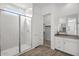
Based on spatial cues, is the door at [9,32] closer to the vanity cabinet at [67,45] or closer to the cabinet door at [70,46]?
the vanity cabinet at [67,45]

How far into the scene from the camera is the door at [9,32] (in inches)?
82.1

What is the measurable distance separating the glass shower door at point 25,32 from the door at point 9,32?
0.68ft

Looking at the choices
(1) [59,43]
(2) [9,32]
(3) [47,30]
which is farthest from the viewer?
(3) [47,30]

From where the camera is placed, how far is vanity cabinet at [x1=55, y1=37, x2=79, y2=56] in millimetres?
1987

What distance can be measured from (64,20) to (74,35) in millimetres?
670

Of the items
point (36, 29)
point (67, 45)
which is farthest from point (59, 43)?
point (36, 29)

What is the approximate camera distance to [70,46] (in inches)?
84.2

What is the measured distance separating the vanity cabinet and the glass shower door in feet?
3.68

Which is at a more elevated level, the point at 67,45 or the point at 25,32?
the point at 25,32

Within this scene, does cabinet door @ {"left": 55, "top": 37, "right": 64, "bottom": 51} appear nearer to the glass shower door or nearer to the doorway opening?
the doorway opening

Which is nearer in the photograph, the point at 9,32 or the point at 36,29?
the point at 9,32

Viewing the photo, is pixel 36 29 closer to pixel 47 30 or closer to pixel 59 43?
pixel 47 30

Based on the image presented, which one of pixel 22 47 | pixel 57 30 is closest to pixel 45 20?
pixel 57 30

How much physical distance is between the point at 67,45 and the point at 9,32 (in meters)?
2.00
